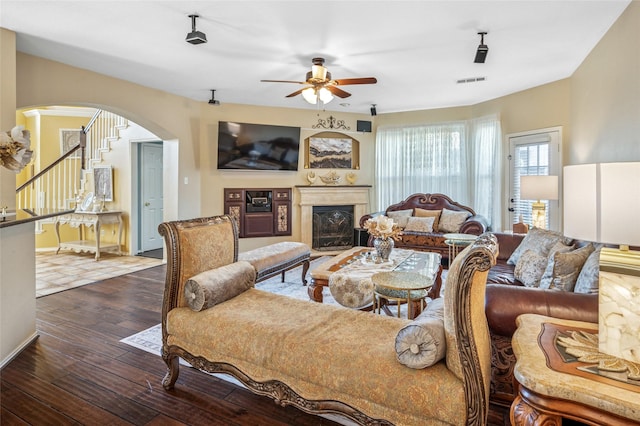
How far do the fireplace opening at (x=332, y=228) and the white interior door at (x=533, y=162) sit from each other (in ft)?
9.58

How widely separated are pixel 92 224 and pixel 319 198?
408 centimetres

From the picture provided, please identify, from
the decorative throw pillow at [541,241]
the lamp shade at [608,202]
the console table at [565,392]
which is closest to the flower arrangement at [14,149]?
the console table at [565,392]

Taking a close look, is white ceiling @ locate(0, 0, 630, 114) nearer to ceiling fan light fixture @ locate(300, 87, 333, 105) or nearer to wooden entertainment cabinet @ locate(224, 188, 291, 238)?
ceiling fan light fixture @ locate(300, 87, 333, 105)

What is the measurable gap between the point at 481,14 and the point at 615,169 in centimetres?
221

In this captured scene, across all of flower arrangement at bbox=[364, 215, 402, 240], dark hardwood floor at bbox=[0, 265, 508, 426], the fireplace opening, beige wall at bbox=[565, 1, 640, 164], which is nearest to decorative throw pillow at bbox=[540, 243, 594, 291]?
dark hardwood floor at bbox=[0, 265, 508, 426]

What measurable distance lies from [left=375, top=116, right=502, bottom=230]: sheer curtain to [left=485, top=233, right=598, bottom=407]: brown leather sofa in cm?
427

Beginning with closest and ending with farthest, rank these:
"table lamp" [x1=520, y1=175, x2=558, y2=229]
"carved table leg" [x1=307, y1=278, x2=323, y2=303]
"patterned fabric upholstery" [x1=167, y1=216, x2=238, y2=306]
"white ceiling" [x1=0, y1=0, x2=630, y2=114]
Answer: "patterned fabric upholstery" [x1=167, y1=216, x2=238, y2=306] < "white ceiling" [x1=0, y1=0, x2=630, y2=114] < "carved table leg" [x1=307, y1=278, x2=323, y2=303] < "table lamp" [x1=520, y1=175, x2=558, y2=229]

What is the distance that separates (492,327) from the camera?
1.90 m

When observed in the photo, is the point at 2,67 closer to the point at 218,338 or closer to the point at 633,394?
the point at 218,338

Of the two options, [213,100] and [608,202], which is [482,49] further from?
[213,100]

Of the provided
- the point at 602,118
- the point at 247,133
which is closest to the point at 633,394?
the point at 602,118

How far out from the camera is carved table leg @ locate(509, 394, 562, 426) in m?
1.15

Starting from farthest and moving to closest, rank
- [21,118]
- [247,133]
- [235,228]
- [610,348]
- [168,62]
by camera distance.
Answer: [21,118], [247,133], [168,62], [235,228], [610,348]

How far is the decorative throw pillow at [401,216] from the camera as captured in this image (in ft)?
20.0
